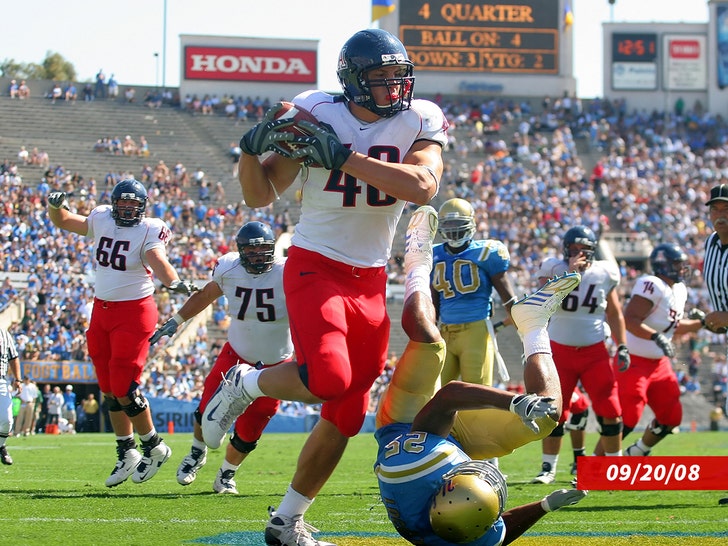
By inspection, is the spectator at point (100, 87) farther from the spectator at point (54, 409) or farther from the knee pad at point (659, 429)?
the knee pad at point (659, 429)

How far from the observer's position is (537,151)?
128ft

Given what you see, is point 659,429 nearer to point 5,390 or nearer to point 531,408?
point 5,390

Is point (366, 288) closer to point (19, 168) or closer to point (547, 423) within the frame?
point (547, 423)

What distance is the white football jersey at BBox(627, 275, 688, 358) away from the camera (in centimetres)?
1029

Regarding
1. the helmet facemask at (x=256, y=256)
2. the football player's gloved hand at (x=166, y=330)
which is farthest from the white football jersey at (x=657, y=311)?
the football player's gloved hand at (x=166, y=330)

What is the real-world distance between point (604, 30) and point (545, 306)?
1601 inches

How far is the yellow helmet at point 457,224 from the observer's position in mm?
8656

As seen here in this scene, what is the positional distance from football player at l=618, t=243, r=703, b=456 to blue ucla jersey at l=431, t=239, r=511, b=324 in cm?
208

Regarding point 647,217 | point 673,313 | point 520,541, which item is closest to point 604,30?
point 647,217

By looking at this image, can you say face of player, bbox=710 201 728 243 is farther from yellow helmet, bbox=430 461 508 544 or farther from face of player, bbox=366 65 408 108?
yellow helmet, bbox=430 461 508 544

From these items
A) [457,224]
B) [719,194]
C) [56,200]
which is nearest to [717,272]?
[719,194]

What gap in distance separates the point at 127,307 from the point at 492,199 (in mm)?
27229

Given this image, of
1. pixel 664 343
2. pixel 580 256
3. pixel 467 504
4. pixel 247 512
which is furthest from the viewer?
A: pixel 664 343

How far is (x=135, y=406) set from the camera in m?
8.18
